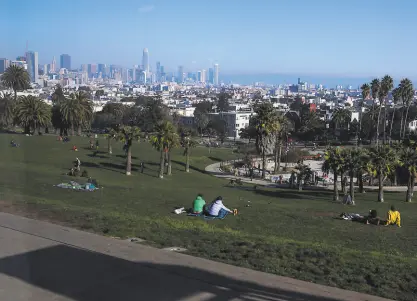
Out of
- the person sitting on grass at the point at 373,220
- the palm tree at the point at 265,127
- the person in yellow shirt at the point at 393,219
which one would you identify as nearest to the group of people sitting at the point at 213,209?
the person sitting on grass at the point at 373,220

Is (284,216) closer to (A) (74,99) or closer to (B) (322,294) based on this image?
(B) (322,294)

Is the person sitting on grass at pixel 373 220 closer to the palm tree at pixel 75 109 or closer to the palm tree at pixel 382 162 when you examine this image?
the palm tree at pixel 382 162

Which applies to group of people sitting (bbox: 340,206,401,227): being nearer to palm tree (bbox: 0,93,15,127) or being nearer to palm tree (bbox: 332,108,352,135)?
palm tree (bbox: 0,93,15,127)

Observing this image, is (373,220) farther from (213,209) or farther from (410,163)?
(410,163)

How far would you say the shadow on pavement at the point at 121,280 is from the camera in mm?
6980

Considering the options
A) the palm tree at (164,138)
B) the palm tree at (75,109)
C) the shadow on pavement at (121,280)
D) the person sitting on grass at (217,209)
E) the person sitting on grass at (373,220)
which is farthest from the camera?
the palm tree at (75,109)

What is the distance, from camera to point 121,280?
7.53 m

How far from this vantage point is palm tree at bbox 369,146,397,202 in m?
29.6

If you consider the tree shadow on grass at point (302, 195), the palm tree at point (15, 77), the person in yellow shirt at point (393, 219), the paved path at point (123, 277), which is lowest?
the tree shadow on grass at point (302, 195)

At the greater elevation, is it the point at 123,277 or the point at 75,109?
the point at 123,277

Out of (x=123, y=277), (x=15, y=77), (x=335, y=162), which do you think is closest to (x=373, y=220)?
(x=123, y=277)

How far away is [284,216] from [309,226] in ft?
7.15

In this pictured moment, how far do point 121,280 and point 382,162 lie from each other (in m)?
24.7

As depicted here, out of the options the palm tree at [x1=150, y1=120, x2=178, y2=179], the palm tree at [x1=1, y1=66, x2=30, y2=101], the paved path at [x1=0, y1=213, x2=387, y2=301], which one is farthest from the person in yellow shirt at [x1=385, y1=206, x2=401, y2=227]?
the palm tree at [x1=1, y1=66, x2=30, y2=101]
